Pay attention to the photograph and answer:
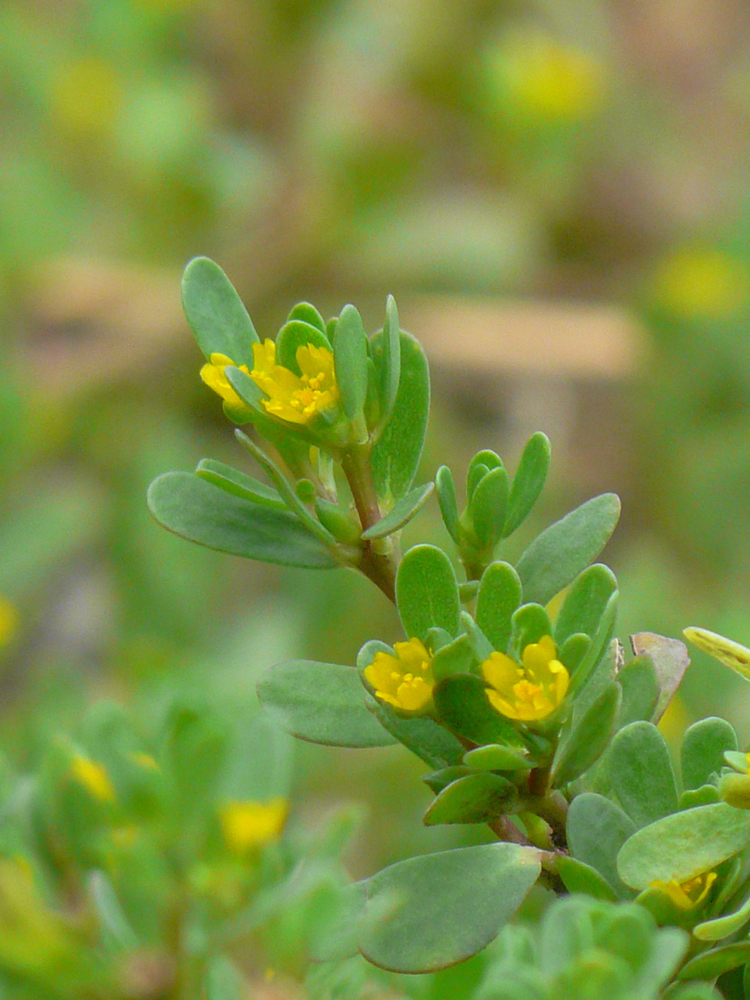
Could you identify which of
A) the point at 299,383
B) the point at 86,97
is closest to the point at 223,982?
the point at 299,383

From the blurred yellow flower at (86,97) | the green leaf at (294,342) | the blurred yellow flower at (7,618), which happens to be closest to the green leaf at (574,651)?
the green leaf at (294,342)

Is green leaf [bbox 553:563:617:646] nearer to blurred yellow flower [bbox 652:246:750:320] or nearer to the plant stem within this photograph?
the plant stem

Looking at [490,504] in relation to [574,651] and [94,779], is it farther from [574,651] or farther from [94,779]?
[94,779]

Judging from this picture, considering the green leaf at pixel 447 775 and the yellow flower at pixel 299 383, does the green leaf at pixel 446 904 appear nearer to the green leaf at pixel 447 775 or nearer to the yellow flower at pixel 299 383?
the green leaf at pixel 447 775

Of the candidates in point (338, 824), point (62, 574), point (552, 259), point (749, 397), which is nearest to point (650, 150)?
point (552, 259)

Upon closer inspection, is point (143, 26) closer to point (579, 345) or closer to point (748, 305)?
point (579, 345)

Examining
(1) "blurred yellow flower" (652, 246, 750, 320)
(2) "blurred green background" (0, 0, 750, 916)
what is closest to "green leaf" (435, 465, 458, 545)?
(2) "blurred green background" (0, 0, 750, 916)
